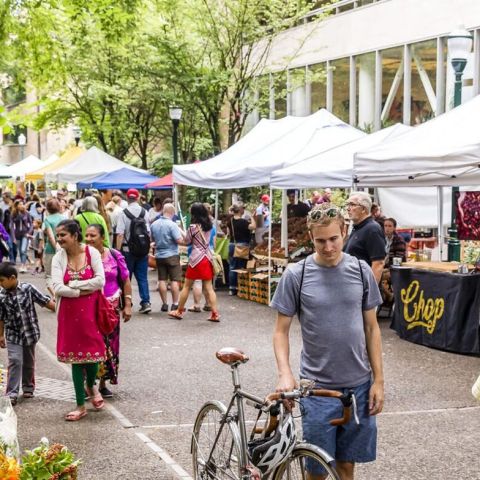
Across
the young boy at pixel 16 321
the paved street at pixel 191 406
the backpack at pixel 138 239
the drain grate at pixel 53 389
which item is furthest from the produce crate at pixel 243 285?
the young boy at pixel 16 321

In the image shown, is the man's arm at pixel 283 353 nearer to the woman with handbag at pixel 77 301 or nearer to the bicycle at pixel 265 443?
the bicycle at pixel 265 443

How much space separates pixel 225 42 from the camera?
82.0ft

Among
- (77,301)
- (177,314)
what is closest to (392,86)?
(177,314)

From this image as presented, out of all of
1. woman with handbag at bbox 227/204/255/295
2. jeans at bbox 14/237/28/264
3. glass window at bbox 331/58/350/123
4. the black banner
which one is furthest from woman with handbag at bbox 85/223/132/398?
glass window at bbox 331/58/350/123

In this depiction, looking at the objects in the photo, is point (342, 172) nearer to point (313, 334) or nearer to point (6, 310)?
point (6, 310)

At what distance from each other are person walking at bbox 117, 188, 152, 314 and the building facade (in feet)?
38.2

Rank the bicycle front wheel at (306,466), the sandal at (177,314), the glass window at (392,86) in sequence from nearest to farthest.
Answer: the bicycle front wheel at (306,466) → the sandal at (177,314) → the glass window at (392,86)

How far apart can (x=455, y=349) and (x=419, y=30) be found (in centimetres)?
1695

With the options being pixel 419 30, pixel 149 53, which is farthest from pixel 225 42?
pixel 419 30

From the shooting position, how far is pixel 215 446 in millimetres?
5211

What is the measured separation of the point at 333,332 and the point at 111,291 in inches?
181

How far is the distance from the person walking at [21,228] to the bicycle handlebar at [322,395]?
66.4 ft

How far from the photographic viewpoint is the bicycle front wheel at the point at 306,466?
13.9 feet

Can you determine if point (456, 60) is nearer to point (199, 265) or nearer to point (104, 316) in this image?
point (199, 265)
